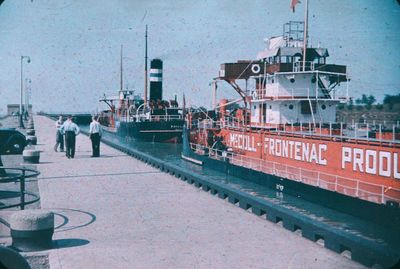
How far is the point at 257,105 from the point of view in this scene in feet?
73.7

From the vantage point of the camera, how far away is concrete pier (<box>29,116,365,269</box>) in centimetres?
681

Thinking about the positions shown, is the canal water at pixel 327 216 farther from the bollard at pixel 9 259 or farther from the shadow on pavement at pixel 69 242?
the bollard at pixel 9 259

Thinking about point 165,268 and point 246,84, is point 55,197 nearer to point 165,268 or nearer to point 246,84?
point 165,268

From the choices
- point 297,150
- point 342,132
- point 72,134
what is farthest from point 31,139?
point 342,132

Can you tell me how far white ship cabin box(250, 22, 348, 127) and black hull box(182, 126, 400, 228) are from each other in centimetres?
364

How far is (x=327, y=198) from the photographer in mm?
12211

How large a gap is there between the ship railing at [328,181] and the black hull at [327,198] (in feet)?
0.92

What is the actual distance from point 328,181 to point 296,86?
7.72 m

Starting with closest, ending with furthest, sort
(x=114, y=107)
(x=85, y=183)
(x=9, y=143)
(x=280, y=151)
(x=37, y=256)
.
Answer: (x=37, y=256)
(x=85, y=183)
(x=280, y=151)
(x=9, y=143)
(x=114, y=107)

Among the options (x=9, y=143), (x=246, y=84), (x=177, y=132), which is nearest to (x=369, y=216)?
(x=246, y=84)

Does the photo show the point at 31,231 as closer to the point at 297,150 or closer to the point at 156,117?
the point at 297,150

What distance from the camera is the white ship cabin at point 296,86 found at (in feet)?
67.6

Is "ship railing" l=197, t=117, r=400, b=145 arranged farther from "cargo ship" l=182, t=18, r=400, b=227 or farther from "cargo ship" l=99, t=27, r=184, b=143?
"cargo ship" l=99, t=27, r=184, b=143

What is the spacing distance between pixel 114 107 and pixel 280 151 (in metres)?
49.6
